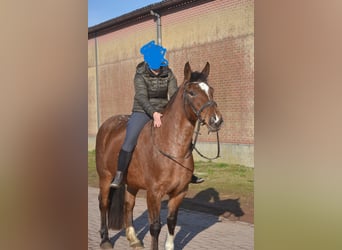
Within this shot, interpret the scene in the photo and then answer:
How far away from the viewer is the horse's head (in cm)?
365

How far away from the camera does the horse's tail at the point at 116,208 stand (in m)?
5.29

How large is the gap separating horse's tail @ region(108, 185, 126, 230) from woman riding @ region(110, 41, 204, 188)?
2.66 ft

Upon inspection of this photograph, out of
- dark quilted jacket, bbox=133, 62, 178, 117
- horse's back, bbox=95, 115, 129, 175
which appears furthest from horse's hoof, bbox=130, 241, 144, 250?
dark quilted jacket, bbox=133, 62, 178, 117

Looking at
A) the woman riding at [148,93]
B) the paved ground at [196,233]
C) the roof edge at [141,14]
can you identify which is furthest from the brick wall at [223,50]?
the woman riding at [148,93]

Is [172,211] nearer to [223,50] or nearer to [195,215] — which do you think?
[195,215]

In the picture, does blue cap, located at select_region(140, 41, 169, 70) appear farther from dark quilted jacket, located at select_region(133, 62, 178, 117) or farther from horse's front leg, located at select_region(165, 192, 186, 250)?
horse's front leg, located at select_region(165, 192, 186, 250)

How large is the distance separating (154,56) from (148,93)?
1.29ft

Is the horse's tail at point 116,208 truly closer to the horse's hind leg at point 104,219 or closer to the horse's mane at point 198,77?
the horse's hind leg at point 104,219

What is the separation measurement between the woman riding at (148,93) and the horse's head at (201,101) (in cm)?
41
